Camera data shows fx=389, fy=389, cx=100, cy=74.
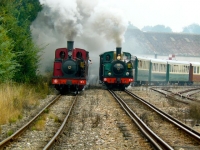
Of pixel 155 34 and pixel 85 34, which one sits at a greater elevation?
pixel 155 34

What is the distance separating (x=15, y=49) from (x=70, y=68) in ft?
9.54

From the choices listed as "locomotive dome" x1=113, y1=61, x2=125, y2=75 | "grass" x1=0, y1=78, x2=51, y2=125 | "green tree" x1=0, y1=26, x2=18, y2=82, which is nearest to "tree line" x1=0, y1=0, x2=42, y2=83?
"green tree" x1=0, y1=26, x2=18, y2=82

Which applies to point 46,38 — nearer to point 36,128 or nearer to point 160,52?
point 36,128

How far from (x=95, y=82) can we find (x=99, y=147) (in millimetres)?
24707

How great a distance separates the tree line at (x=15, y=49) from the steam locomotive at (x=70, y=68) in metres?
1.25

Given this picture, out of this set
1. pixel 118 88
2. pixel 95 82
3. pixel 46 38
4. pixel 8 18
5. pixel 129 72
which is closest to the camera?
pixel 8 18

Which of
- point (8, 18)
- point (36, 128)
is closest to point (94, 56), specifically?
point (8, 18)

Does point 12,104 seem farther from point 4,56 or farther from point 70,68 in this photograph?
point 70,68

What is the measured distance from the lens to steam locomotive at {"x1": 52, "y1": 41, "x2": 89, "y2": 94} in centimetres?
1917

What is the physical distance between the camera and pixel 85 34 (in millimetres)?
31531

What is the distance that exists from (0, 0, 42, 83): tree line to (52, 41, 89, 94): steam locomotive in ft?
4.11

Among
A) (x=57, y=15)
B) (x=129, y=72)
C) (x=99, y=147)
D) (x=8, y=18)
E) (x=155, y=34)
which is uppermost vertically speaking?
(x=155, y=34)

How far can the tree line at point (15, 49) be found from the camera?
45.6 feet

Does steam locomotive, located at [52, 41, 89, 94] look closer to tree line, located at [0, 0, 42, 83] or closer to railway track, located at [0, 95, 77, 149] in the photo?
tree line, located at [0, 0, 42, 83]
